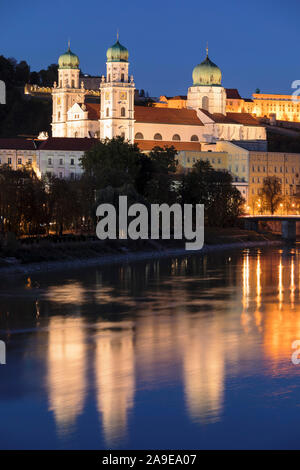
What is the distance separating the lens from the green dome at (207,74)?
5074 inches

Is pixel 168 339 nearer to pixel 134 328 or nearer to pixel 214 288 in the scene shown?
pixel 134 328

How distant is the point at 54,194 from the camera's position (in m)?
62.2

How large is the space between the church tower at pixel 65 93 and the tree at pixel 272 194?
26.6m

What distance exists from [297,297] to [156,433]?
2283 cm

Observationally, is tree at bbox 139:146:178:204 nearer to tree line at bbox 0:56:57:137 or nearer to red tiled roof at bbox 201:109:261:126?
red tiled roof at bbox 201:109:261:126

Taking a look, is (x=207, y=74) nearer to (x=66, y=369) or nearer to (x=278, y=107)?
(x=278, y=107)

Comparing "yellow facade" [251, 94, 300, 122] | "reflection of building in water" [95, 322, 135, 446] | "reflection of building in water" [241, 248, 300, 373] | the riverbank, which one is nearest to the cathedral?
the riverbank

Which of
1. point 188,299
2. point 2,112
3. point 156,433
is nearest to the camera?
point 156,433

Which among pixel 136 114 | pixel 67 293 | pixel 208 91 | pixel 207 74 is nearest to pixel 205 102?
pixel 208 91

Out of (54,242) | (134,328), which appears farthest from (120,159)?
(134,328)

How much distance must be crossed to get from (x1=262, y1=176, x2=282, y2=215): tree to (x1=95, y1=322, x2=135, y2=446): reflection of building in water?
77.7 metres

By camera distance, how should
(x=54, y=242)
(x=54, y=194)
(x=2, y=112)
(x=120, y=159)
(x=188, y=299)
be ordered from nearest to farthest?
(x=188, y=299)
(x=54, y=242)
(x=54, y=194)
(x=120, y=159)
(x=2, y=112)

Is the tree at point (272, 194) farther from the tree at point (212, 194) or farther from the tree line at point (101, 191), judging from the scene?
the tree at point (212, 194)

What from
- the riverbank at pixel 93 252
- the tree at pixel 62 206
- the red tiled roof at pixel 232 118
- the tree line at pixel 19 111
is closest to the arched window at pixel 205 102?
the red tiled roof at pixel 232 118
